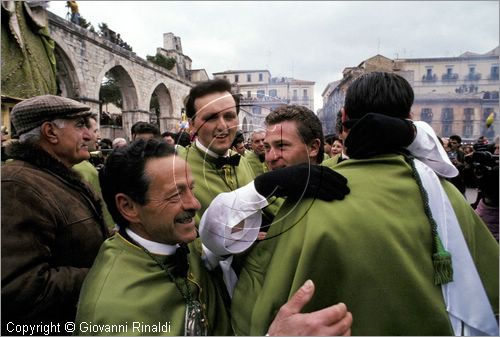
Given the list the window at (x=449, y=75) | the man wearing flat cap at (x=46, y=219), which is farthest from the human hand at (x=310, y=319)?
the window at (x=449, y=75)

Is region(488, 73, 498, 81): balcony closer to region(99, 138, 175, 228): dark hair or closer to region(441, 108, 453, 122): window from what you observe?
Result: region(441, 108, 453, 122): window

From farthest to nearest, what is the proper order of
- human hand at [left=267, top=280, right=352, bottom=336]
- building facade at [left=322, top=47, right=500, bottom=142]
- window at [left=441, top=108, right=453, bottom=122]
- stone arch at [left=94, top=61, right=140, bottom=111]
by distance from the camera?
stone arch at [left=94, top=61, right=140, bottom=111] < window at [left=441, top=108, right=453, bottom=122] < building facade at [left=322, top=47, right=500, bottom=142] < human hand at [left=267, top=280, right=352, bottom=336]

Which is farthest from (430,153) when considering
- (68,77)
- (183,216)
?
(68,77)

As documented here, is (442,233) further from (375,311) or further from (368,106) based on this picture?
(368,106)

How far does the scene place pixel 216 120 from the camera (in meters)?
1.31

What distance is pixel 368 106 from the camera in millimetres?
1353

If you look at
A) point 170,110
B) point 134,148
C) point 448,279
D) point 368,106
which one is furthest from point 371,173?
point 170,110

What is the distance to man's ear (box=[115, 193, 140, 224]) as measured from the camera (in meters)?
1.56

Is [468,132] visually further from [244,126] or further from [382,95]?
[244,126]

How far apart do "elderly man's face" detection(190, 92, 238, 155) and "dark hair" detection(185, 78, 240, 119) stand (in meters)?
0.02

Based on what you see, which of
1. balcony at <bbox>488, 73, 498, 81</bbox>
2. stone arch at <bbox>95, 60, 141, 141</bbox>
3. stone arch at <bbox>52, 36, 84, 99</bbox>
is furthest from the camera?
stone arch at <bbox>95, 60, 141, 141</bbox>

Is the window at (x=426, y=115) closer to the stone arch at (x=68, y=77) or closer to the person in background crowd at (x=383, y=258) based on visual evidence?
the person in background crowd at (x=383, y=258)

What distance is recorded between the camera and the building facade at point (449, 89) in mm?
1675

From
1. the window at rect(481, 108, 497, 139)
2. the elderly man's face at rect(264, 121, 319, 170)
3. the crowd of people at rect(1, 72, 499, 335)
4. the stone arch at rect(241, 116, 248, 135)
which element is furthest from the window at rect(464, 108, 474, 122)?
the stone arch at rect(241, 116, 248, 135)
